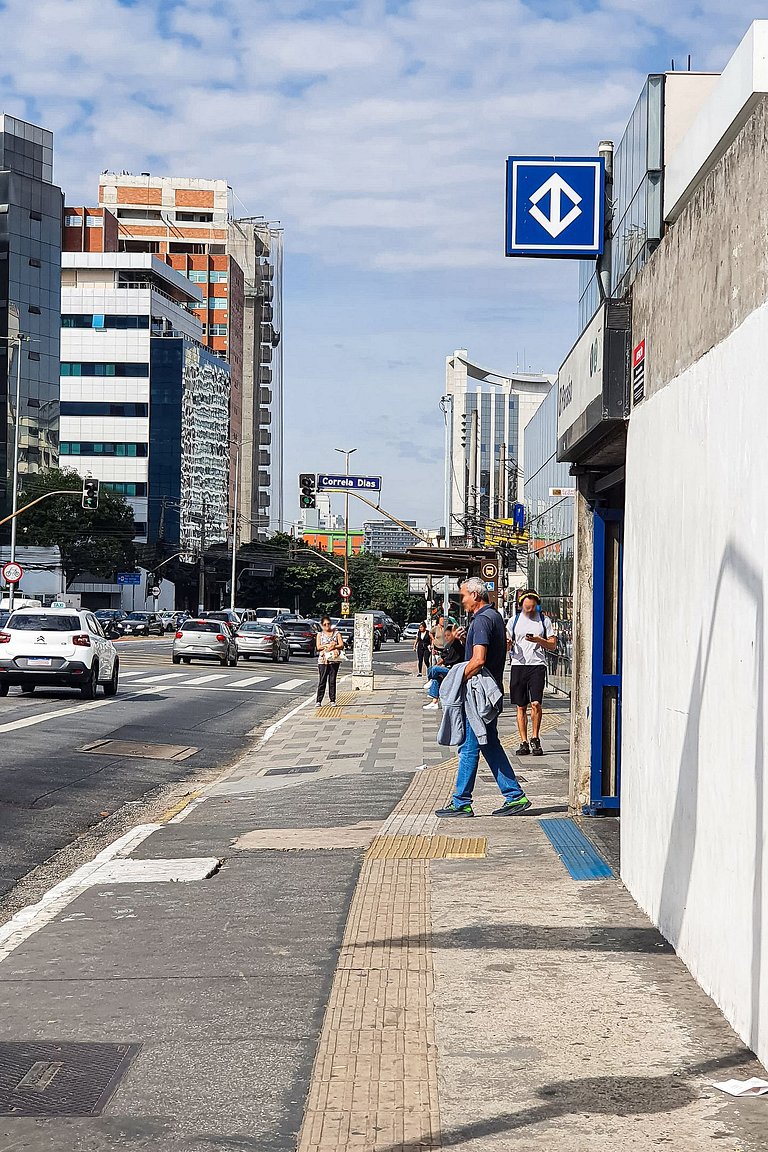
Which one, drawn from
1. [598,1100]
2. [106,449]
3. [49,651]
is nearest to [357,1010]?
[598,1100]

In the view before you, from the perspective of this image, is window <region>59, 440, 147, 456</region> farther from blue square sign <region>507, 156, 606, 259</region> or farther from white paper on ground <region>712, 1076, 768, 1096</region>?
white paper on ground <region>712, 1076, 768, 1096</region>

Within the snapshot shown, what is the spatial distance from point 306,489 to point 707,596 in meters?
42.3

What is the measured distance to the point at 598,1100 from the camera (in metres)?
4.30

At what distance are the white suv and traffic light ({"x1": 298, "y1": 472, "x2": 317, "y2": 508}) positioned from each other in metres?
21.6

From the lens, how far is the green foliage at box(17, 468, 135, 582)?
8856cm

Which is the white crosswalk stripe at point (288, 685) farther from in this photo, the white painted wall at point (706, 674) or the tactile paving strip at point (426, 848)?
the white painted wall at point (706, 674)

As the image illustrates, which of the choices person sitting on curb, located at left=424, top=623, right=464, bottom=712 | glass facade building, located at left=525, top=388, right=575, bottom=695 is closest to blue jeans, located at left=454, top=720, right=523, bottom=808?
person sitting on curb, located at left=424, top=623, right=464, bottom=712

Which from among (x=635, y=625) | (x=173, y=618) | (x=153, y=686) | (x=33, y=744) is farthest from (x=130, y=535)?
(x=635, y=625)

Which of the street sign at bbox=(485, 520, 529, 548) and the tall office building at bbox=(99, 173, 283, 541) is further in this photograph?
the tall office building at bbox=(99, 173, 283, 541)

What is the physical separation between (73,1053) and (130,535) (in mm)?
92748

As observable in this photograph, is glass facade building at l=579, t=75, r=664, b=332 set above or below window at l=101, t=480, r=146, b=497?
below

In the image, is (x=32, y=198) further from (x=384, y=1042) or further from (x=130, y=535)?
(x=384, y=1042)

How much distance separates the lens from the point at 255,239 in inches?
6339

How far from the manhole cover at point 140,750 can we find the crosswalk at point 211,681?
11638mm
